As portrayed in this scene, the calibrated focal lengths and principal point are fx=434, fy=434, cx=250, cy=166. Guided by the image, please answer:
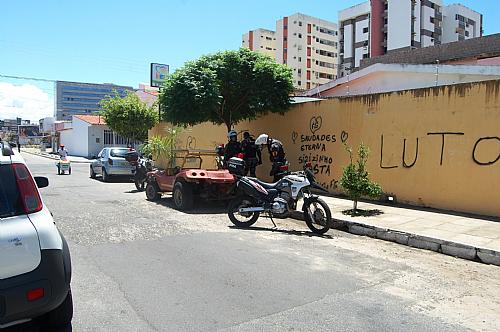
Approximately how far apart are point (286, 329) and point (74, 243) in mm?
4552

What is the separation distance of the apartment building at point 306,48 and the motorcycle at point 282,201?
96978 millimetres

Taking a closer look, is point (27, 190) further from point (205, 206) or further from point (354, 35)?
point (354, 35)

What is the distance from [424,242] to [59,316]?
592 cm

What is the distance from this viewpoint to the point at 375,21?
8781cm

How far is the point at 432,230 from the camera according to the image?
7938 mm

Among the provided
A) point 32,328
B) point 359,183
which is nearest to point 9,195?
point 32,328

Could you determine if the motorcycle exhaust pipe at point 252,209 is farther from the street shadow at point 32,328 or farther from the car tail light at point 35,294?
the car tail light at point 35,294

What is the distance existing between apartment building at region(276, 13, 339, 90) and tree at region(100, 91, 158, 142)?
74.7 m

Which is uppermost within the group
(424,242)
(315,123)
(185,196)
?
(315,123)

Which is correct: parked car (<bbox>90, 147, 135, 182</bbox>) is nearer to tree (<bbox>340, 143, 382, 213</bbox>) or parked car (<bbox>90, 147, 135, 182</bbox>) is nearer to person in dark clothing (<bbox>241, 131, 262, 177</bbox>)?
person in dark clothing (<bbox>241, 131, 262, 177</bbox>)

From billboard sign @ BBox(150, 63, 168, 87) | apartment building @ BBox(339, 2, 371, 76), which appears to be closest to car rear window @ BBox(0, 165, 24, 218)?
billboard sign @ BBox(150, 63, 168, 87)

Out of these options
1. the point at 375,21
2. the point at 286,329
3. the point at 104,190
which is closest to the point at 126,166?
the point at 104,190

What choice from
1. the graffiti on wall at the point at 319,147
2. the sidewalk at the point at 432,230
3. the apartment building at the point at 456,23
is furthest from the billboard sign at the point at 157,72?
the apartment building at the point at 456,23

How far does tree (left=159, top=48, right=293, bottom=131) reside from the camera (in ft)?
43.9
